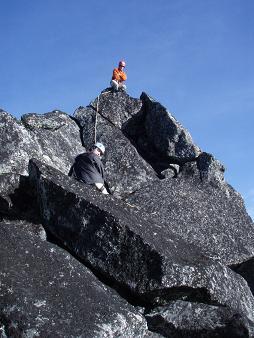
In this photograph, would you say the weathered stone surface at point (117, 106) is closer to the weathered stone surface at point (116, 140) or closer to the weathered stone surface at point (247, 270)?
the weathered stone surface at point (116, 140)

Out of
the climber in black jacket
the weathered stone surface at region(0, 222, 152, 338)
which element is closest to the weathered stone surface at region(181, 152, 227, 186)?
the climber in black jacket

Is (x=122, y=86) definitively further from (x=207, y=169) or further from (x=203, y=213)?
(x=203, y=213)

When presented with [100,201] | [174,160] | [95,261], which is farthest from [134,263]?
[174,160]

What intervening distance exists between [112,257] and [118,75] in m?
16.6

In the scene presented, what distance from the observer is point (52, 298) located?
10273 millimetres

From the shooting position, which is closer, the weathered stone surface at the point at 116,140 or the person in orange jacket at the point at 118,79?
the weathered stone surface at the point at 116,140

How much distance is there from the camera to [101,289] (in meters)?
11.2

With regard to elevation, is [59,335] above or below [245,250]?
below

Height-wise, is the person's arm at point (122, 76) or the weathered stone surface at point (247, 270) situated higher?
the person's arm at point (122, 76)

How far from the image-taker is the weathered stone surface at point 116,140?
72.9 feet

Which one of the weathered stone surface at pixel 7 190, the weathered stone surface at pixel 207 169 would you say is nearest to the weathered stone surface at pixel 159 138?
the weathered stone surface at pixel 207 169

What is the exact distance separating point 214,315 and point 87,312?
2815 millimetres

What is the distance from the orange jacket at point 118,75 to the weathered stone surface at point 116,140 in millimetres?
996

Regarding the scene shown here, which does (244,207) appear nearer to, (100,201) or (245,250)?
(245,250)
